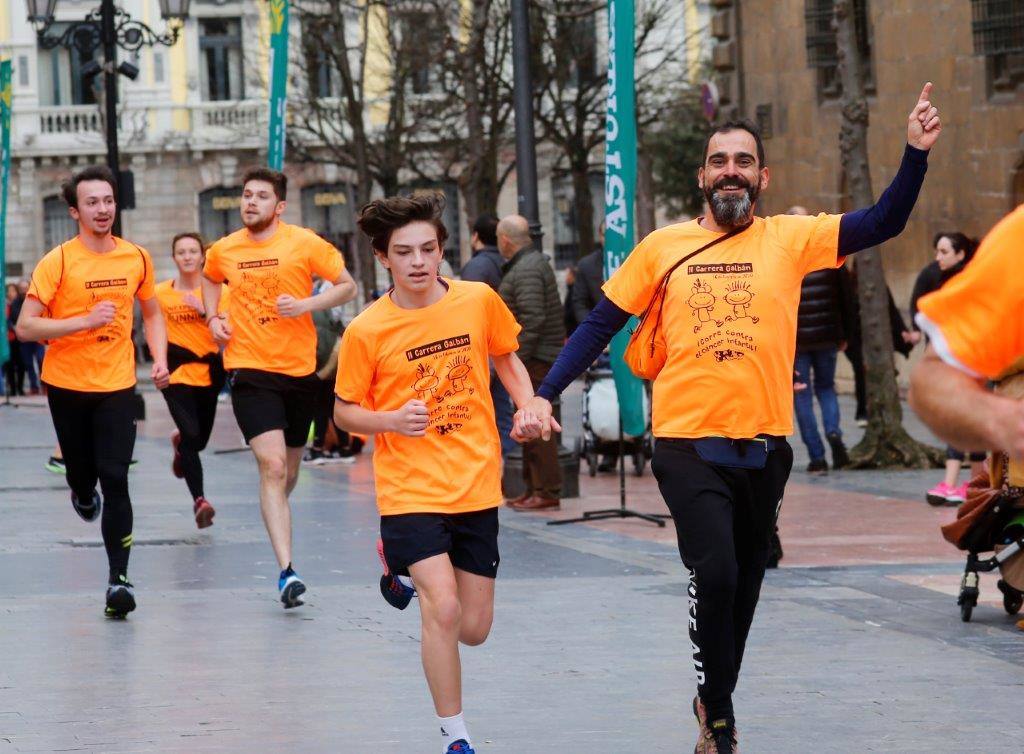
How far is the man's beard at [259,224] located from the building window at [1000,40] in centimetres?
1393

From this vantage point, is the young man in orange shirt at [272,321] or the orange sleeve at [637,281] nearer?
the orange sleeve at [637,281]

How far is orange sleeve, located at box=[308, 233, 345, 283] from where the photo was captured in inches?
382

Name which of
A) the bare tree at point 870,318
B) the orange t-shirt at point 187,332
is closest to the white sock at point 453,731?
the orange t-shirt at point 187,332

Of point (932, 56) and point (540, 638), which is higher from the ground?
point (932, 56)

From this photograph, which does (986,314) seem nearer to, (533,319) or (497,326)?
(497,326)

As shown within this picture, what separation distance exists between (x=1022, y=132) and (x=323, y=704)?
16.8 metres

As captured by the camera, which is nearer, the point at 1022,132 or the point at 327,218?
the point at 1022,132

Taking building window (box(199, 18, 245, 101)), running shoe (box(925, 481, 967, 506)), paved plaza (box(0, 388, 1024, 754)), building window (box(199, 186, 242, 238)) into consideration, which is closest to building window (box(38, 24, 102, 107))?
building window (box(199, 18, 245, 101))

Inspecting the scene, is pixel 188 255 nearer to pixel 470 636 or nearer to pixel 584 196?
pixel 470 636

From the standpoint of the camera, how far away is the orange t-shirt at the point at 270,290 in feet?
31.7

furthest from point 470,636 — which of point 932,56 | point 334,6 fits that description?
point 334,6

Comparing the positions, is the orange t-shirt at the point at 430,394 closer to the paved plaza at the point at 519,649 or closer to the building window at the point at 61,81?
the paved plaza at the point at 519,649

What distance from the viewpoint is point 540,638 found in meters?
8.20

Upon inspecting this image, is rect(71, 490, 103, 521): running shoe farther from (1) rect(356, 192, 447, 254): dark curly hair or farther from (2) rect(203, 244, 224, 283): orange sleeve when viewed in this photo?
(1) rect(356, 192, 447, 254): dark curly hair
